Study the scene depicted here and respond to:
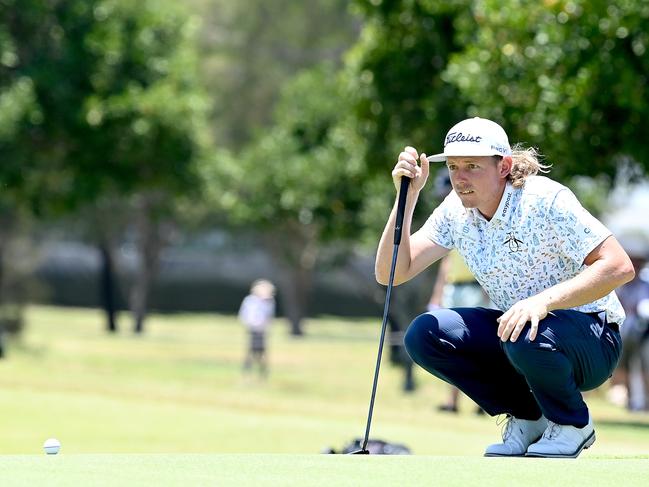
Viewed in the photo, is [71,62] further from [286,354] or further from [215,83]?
[215,83]

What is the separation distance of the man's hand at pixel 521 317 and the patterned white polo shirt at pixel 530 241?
0.23 meters

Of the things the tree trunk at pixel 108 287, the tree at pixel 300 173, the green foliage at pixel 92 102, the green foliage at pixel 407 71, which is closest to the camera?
the green foliage at pixel 407 71

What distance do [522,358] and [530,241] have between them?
47cm

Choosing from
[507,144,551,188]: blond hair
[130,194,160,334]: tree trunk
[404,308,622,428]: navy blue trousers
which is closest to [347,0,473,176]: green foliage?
[507,144,551,188]: blond hair

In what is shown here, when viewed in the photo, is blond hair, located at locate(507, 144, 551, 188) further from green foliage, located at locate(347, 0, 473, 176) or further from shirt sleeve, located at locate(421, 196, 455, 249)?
green foliage, located at locate(347, 0, 473, 176)

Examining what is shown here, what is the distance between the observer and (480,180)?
5.52 m

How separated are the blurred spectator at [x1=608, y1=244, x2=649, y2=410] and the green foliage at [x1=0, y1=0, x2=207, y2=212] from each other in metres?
9.60

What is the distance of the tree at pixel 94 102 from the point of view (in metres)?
22.9

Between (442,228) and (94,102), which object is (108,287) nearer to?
(94,102)

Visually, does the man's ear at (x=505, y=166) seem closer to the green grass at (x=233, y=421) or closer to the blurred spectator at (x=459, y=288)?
the green grass at (x=233, y=421)

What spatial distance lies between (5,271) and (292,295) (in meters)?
10.2

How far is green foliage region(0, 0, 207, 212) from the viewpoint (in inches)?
898

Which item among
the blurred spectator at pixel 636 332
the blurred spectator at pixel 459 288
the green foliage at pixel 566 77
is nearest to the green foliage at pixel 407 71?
the green foliage at pixel 566 77

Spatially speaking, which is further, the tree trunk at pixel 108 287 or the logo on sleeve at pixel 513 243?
the tree trunk at pixel 108 287
